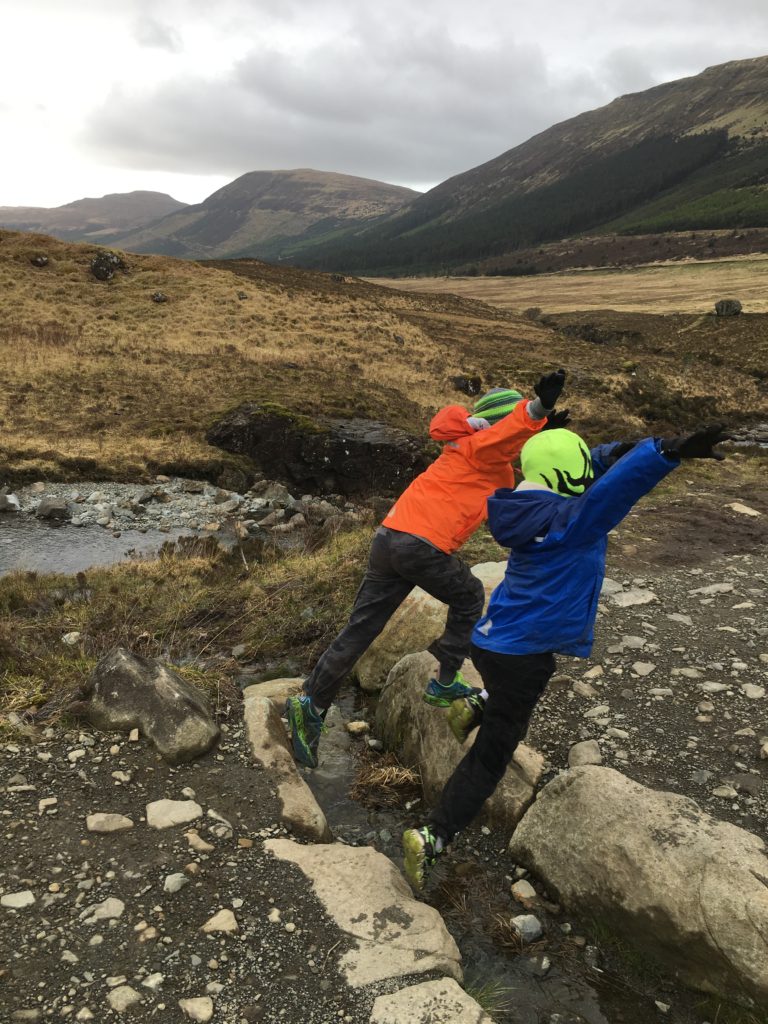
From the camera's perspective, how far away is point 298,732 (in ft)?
16.6

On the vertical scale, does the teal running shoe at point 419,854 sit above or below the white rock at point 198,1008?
below

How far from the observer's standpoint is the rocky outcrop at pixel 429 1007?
2.83 m

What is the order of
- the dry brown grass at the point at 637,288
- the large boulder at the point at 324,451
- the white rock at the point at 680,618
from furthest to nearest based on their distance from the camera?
the dry brown grass at the point at 637,288 → the large boulder at the point at 324,451 → the white rock at the point at 680,618

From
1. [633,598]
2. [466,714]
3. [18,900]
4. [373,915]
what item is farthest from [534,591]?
[633,598]

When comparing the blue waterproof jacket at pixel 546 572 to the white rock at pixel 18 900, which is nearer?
the white rock at pixel 18 900

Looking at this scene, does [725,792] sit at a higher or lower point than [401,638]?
lower

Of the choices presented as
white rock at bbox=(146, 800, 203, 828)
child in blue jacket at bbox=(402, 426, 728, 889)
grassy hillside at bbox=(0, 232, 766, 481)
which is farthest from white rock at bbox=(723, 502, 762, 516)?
white rock at bbox=(146, 800, 203, 828)

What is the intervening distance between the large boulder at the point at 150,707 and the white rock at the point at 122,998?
5.73 ft

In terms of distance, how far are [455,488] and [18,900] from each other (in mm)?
3589

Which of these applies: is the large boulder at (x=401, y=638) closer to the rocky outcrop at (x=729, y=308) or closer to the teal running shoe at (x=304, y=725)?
the teal running shoe at (x=304, y=725)

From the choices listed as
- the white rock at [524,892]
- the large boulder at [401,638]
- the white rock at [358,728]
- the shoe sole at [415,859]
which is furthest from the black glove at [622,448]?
the white rock at [358,728]

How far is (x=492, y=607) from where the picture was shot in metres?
3.82

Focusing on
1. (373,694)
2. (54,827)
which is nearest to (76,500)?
(373,694)

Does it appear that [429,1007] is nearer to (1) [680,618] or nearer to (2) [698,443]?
(2) [698,443]
